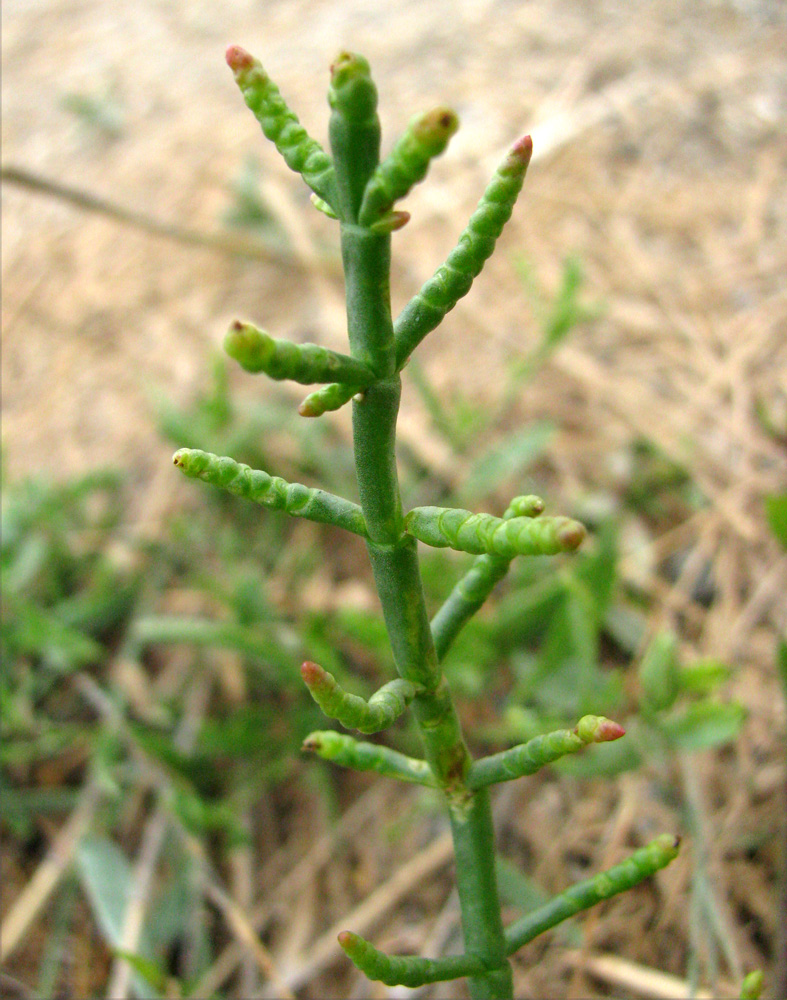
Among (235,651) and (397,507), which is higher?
(235,651)

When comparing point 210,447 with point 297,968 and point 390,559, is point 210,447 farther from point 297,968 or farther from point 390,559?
point 390,559

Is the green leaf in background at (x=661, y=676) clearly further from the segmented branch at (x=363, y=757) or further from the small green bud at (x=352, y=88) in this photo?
the small green bud at (x=352, y=88)

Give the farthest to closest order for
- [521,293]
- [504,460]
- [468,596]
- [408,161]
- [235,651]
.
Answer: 1. [521,293]
2. [504,460]
3. [235,651]
4. [468,596]
5. [408,161]

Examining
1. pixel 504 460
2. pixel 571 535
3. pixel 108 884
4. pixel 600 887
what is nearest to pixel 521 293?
pixel 504 460

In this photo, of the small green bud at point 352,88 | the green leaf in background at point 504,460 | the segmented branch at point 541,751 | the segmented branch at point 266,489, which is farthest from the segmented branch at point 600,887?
the green leaf in background at point 504,460

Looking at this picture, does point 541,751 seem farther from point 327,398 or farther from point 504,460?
point 504,460

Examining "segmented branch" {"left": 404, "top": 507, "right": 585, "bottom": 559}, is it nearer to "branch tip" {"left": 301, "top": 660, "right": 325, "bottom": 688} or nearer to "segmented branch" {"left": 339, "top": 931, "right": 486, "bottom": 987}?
"branch tip" {"left": 301, "top": 660, "right": 325, "bottom": 688}

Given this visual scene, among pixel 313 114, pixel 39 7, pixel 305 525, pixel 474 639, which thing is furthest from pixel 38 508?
pixel 39 7
